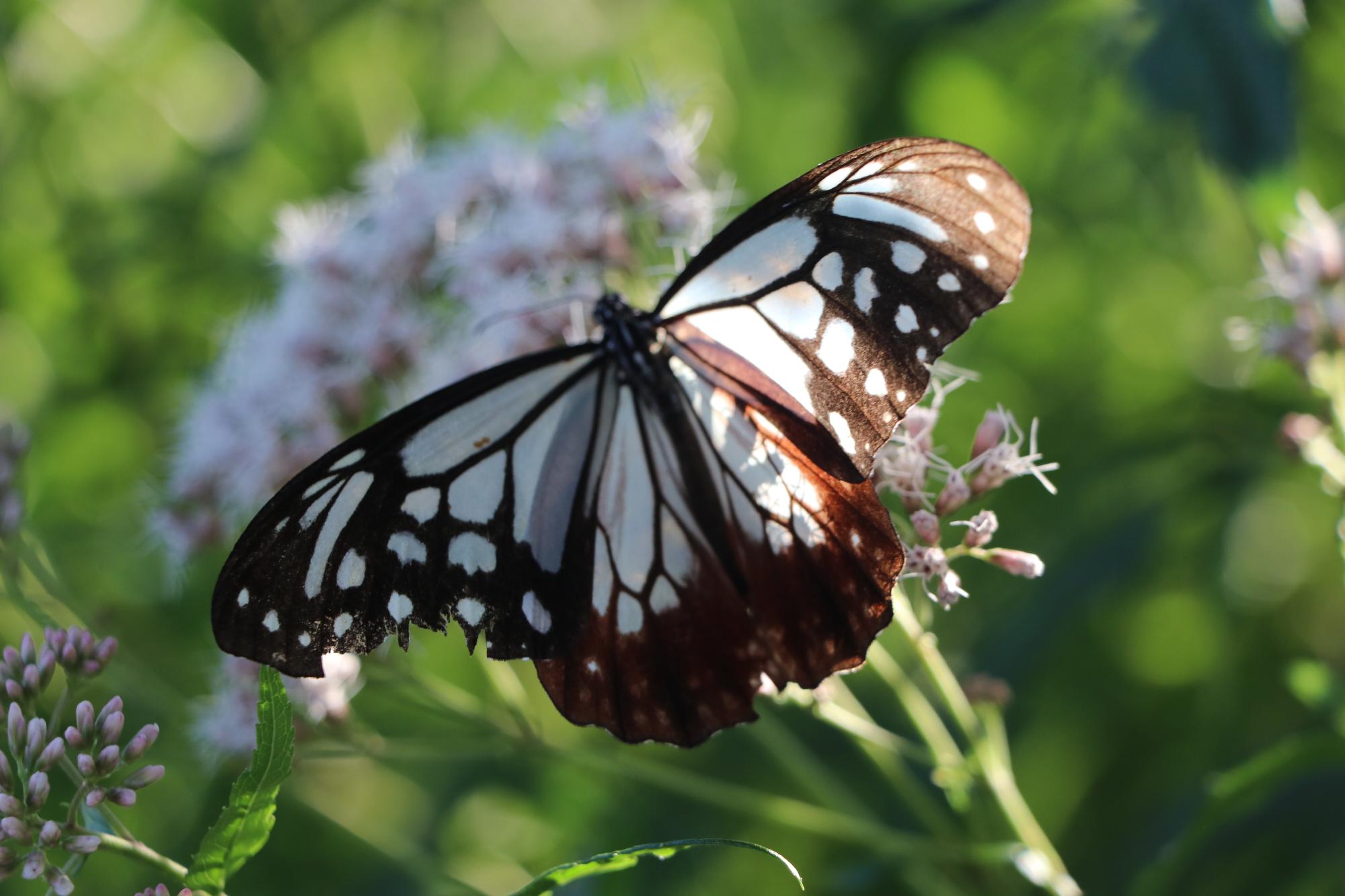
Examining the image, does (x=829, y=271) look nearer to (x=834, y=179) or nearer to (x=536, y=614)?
(x=834, y=179)

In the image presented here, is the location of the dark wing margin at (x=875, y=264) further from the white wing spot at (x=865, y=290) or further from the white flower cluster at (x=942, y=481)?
the white flower cluster at (x=942, y=481)

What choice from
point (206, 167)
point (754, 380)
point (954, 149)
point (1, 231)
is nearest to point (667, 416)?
point (754, 380)

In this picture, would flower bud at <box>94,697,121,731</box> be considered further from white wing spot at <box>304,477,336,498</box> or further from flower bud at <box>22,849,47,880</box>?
white wing spot at <box>304,477,336,498</box>

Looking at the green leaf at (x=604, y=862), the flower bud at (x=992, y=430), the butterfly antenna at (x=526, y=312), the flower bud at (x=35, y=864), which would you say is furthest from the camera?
the butterfly antenna at (x=526, y=312)

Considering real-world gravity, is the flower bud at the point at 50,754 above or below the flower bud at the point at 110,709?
below

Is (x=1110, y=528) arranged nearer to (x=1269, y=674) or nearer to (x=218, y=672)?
(x=1269, y=674)

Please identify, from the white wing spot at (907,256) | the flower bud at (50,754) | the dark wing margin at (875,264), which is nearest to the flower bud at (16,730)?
the flower bud at (50,754)

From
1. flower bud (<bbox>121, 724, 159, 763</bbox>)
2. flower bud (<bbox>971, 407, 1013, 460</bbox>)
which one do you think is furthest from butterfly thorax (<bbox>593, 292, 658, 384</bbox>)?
flower bud (<bbox>121, 724, 159, 763</bbox>)
